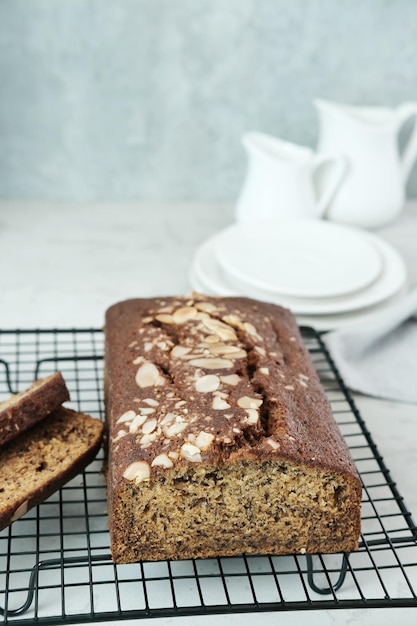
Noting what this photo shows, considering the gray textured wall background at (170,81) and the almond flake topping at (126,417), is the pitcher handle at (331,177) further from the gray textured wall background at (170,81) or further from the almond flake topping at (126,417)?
the almond flake topping at (126,417)

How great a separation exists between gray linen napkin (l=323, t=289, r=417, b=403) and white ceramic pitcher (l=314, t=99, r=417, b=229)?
0.61 metres

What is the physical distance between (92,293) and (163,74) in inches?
31.8

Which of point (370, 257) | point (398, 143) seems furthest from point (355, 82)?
point (370, 257)

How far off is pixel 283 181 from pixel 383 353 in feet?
2.21

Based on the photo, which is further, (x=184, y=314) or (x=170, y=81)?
(x=170, y=81)

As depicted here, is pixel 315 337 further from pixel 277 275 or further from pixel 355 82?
pixel 355 82

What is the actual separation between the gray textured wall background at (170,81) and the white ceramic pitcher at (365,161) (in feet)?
0.55

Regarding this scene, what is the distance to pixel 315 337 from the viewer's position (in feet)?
6.40

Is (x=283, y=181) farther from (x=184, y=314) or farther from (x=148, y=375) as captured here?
(x=148, y=375)

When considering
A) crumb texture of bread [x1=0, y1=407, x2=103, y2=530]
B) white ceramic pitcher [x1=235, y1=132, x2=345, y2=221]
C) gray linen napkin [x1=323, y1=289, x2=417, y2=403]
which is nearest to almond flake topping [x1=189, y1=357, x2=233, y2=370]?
crumb texture of bread [x1=0, y1=407, x2=103, y2=530]

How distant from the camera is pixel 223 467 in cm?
123

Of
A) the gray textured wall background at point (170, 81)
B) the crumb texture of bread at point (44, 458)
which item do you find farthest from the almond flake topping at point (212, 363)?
the gray textured wall background at point (170, 81)

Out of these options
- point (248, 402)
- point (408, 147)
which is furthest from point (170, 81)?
point (248, 402)

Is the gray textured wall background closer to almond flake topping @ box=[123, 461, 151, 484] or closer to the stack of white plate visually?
the stack of white plate
